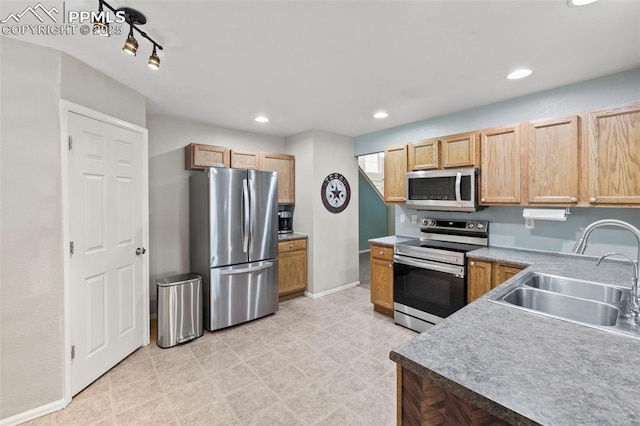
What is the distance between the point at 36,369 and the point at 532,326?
3.01m

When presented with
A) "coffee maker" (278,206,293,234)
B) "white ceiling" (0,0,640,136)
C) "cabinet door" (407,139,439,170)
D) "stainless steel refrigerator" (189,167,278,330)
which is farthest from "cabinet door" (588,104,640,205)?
"coffee maker" (278,206,293,234)

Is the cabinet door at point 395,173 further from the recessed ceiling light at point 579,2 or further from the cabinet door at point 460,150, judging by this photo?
the recessed ceiling light at point 579,2

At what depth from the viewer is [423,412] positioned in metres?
0.89

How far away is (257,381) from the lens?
7.36 feet

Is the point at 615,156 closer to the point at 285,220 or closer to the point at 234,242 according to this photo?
the point at 234,242

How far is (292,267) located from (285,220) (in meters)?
0.78

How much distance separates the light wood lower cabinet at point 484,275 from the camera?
2.42 m

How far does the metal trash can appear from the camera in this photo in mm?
2768

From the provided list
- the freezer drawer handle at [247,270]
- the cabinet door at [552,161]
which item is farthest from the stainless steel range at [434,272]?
the freezer drawer handle at [247,270]

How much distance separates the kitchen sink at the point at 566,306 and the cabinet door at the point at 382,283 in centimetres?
177

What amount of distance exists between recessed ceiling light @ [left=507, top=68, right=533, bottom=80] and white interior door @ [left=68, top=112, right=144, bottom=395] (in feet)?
11.4

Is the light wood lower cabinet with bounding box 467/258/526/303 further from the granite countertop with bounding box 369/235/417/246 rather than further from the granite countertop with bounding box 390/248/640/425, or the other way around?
the granite countertop with bounding box 390/248/640/425

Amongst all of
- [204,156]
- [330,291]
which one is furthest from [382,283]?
[204,156]

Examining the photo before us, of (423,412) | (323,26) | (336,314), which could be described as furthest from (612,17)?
(336,314)
